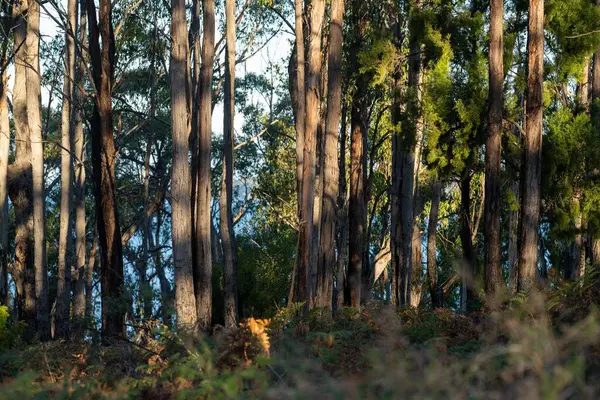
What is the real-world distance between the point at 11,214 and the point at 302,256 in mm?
21964

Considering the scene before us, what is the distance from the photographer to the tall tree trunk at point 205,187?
18.7 m

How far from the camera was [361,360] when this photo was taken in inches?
252

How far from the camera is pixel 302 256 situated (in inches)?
774

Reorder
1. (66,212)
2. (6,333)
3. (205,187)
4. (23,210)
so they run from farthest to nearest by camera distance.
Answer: (66,212), (23,210), (205,187), (6,333)

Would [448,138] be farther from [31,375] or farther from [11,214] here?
[11,214]

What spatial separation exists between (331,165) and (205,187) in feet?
12.9

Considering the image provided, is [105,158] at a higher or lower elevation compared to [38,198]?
higher

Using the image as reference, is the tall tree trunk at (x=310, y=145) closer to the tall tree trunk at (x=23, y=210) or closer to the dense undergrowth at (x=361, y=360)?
the tall tree trunk at (x=23, y=210)

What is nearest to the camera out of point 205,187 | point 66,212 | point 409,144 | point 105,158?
point 105,158

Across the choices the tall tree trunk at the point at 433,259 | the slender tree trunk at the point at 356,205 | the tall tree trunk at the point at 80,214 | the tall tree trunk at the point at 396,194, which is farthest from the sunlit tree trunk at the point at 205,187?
the tall tree trunk at the point at 433,259

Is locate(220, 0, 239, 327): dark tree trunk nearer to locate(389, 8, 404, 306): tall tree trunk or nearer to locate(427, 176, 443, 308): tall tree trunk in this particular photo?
locate(389, 8, 404, 306): tall tree trunk

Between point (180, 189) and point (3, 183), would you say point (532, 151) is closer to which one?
point (180, 189)

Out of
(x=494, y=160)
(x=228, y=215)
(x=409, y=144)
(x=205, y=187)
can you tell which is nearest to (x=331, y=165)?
(x=494, y=160)

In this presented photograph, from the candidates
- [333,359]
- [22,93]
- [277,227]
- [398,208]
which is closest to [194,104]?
[22,93]
